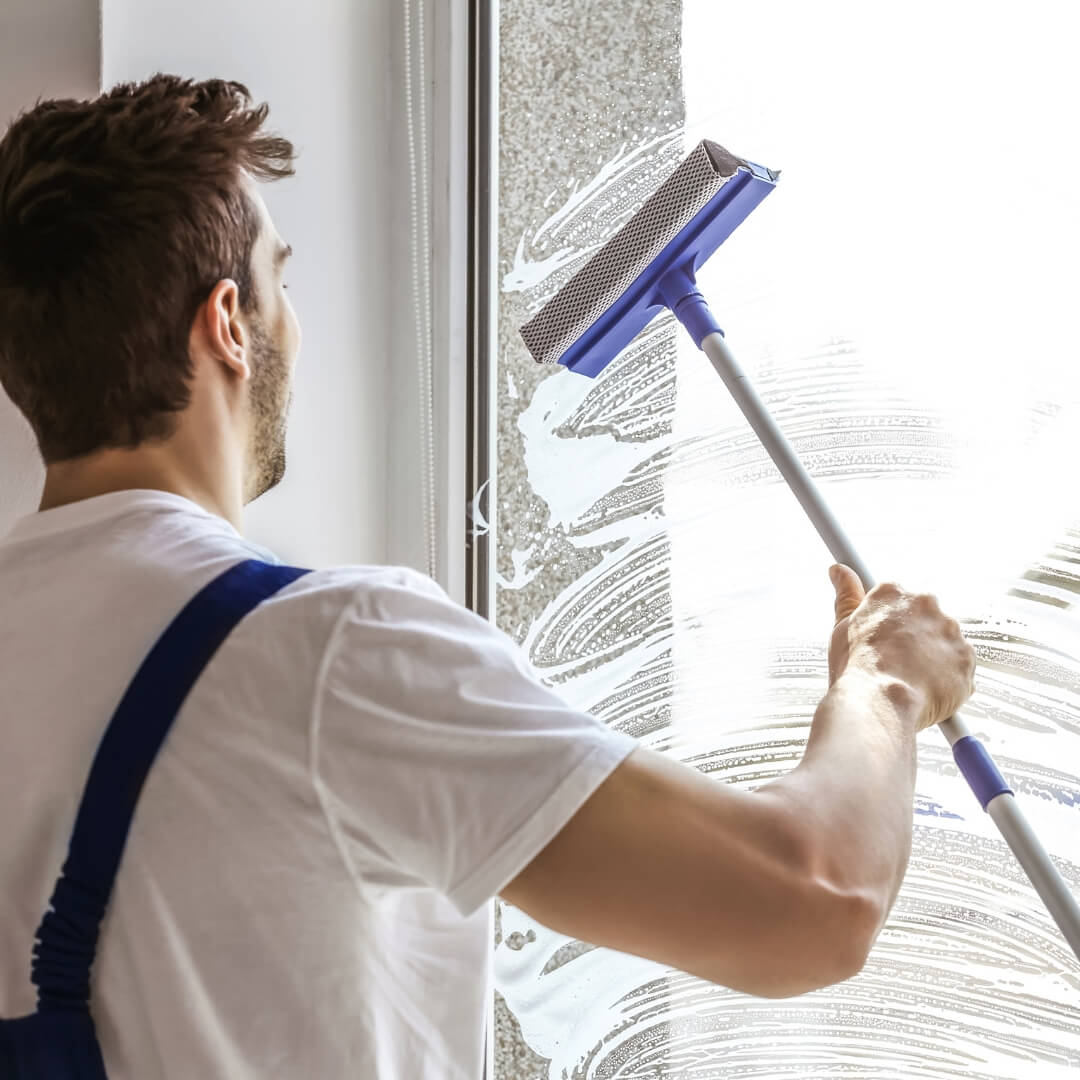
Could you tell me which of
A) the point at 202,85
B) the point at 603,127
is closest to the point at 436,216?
the point at 603,127

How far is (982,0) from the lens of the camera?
90 cm

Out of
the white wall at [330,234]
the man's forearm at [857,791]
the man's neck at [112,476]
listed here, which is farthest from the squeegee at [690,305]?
the man's neck at [112,476]

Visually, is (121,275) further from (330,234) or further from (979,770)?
(979,770)

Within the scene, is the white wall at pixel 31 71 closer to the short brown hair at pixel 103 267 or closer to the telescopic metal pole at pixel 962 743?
the short brown hair at pixel 103 267

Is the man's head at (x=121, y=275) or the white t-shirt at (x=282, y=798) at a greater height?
the man's head at (x=121, y=275)

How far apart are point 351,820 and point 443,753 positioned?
56mm

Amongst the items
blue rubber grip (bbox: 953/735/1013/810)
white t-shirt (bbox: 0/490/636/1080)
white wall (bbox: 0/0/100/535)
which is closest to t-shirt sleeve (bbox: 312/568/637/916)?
white t-shirt (bbox: 0/490/636/1080)

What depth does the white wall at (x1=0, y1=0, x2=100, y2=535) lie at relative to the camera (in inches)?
37.3

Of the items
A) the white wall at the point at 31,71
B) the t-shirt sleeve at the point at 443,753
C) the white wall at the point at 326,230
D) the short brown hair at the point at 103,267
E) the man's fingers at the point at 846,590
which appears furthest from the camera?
the white wall at the point at 326,230

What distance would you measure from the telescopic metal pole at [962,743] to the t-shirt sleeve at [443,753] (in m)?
0.31

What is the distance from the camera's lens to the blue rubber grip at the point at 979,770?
773mm

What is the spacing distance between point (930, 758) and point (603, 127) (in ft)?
1.98

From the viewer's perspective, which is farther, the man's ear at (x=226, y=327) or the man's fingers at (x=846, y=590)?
the man's fingers at (x=846, y=590)

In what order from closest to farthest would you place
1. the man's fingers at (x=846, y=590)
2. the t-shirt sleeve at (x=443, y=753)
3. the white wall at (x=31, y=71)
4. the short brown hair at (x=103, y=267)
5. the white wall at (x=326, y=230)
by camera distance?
1. the t-shirt sleeve at (x=443, y=753)
2. the short brown hair at (x=103, y=267)
3. the man's fingers at (x=846, y=590)
4. the white wall at (x=31, y=71)
5. the white wall at (x=326, y=230)
